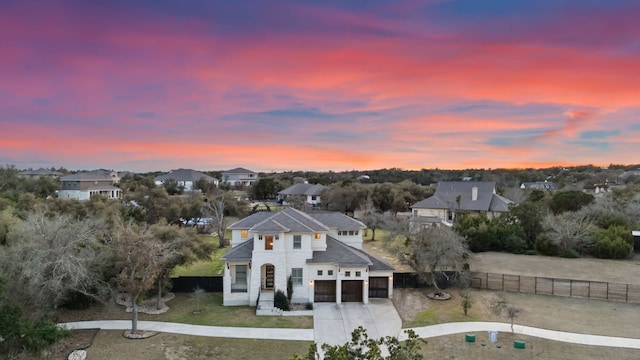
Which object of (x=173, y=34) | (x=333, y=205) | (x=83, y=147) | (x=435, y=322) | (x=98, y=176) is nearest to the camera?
(x=435, y=322)

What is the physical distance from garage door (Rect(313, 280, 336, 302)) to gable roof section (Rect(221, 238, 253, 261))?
493 cm

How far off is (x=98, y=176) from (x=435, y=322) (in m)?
81.0

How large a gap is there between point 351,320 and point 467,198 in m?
40.1

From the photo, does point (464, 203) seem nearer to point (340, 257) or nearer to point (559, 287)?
point (559, 287)

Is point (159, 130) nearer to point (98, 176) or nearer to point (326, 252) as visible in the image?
point (326, 252)

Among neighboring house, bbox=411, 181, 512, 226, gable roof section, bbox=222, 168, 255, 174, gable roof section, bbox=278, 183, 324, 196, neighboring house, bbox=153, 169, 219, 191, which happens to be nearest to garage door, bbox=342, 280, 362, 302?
neighboring house, bbox=411, 181, 512, 226

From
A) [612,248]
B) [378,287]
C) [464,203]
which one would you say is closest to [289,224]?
[378,287]

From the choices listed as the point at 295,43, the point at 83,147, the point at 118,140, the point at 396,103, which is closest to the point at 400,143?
the point at 396,103

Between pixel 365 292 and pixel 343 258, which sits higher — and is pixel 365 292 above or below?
below

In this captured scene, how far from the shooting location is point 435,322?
2255 centimetres

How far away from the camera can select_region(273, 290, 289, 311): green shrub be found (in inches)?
952

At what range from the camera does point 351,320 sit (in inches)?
896

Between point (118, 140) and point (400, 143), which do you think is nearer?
point (118, 140)

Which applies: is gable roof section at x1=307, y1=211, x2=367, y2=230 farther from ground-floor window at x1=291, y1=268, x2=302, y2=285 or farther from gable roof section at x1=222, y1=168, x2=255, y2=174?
gable roof section at x1=222, y1=168, x2=255, y2=174
